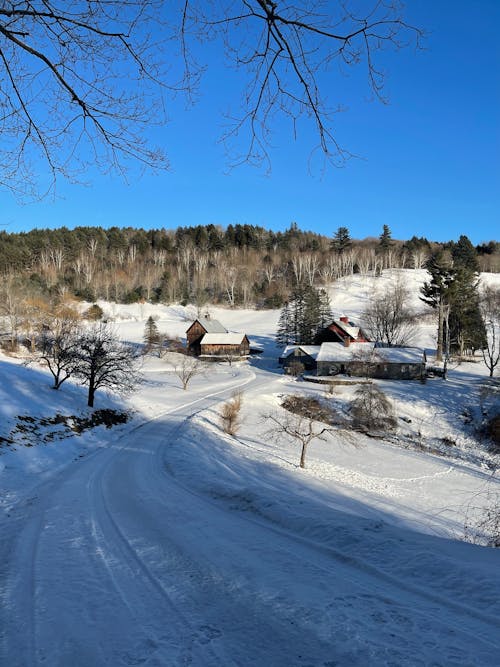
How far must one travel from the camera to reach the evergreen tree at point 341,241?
125375mm

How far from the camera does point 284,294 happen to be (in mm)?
104750

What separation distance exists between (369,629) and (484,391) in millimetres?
39363

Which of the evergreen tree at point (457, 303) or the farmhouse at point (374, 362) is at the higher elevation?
the evergreen tree at point (457, 303)

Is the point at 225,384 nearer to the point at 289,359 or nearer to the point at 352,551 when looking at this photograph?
the point at 289,359

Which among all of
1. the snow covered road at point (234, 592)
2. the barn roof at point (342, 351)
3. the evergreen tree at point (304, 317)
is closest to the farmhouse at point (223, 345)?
the evergreen tree at point (304, 317)

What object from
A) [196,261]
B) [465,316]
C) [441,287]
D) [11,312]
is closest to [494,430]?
[441,287]

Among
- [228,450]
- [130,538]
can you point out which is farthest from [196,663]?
[228,450]

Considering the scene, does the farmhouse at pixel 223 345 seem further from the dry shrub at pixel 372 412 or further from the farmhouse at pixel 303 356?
the dry shrub at pixel 372 412

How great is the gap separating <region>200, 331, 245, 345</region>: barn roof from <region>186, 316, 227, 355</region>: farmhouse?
2.35 metres

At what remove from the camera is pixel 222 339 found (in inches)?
2724

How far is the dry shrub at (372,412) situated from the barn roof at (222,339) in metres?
33.7

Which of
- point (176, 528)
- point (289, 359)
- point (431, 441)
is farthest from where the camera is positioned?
point (289, 359)

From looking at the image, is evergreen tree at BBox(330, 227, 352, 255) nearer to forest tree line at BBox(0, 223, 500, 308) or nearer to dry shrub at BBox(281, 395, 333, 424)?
forest tree line at BBox(0, 223, 500, 308)

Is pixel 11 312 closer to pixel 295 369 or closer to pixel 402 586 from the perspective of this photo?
pixel 295 369
